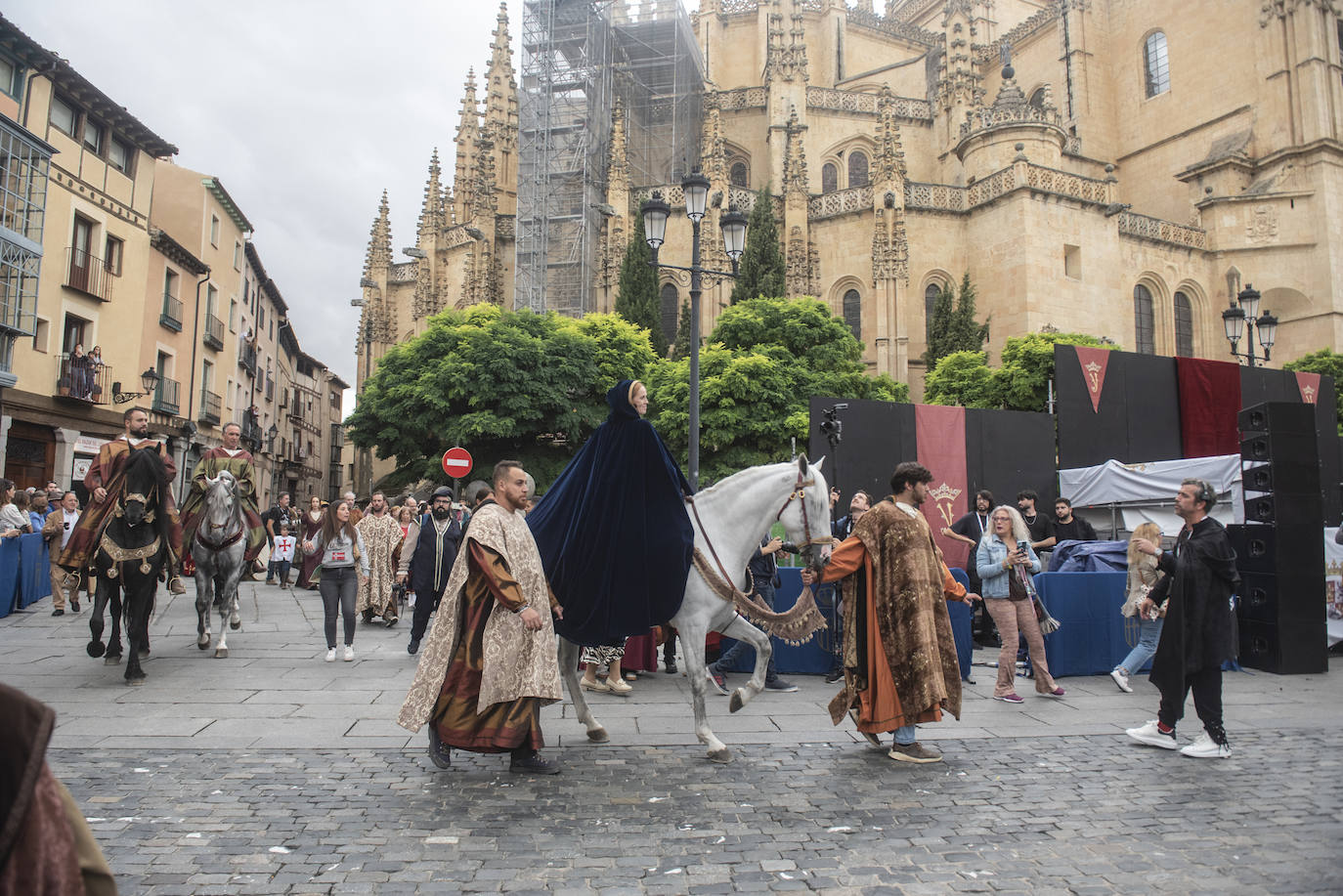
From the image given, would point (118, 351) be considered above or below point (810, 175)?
below

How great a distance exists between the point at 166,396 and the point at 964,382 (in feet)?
82.5

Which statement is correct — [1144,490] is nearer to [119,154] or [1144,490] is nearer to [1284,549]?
[1284,549]

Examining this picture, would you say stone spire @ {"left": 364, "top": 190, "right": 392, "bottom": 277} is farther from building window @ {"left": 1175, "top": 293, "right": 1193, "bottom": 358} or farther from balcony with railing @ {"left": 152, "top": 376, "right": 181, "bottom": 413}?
building window @ {"left": 1175, "top": 293, "right": 1193, "bottom": 358}

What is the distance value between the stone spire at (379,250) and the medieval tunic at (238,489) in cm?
3699

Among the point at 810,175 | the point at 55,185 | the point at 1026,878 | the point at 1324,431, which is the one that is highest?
the point at 810,175

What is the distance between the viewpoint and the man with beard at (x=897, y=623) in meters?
5.16

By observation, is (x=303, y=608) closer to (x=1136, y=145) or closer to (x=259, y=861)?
(x=259, y=861)

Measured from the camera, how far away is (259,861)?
3467mm

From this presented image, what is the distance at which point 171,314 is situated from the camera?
2561cm

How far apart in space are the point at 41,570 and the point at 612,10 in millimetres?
37102

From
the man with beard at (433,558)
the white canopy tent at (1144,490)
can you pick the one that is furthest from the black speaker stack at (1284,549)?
the man with beard at (433,558)

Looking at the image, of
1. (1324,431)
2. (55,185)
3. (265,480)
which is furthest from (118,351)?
(1324,431)

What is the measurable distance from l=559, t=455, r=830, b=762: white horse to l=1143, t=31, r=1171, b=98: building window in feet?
145

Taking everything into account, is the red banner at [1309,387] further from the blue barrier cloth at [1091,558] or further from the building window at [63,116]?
the building window at [63,116]
